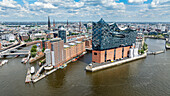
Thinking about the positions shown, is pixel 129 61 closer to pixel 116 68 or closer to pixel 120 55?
pixel 120 55

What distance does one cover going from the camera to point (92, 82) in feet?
70.3

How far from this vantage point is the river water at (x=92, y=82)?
18.1 m

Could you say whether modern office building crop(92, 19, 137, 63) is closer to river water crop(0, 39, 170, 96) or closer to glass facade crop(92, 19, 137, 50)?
glass facade crop(92, 19, 137, 50)

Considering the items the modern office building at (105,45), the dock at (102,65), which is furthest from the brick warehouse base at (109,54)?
the dock at (102,65)

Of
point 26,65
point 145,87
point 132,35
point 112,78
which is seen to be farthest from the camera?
point 132,35

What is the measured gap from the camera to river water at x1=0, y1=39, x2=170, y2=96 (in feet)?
59.3

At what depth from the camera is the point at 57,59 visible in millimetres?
26656

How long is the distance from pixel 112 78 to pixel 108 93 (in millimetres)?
5197

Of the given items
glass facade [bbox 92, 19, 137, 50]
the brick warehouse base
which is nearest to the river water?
the brick warehouse base

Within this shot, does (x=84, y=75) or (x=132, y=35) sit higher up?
(x=132, y=35)

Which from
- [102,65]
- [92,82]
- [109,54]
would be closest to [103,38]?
[109,54]

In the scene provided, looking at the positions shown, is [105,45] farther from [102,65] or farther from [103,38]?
[102,65]

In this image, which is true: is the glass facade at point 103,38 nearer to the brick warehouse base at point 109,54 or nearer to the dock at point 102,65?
the brick warehouse base at point 109,54

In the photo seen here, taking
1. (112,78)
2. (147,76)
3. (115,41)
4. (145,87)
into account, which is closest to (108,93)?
(112,78)
